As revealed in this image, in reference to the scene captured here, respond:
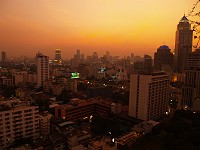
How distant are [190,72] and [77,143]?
803 centimetres

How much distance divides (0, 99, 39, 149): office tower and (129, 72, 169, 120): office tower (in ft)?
12.3

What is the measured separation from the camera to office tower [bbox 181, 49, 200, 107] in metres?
9.17

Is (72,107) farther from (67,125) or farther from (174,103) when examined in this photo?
(174,103)

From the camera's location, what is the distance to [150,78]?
6.95 metres

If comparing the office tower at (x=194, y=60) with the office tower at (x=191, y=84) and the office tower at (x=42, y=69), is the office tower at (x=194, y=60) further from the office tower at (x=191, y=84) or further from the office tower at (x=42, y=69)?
the office tower at (x=42, y=69)

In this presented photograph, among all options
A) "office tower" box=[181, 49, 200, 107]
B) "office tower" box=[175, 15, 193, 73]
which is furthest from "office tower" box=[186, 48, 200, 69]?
"office tower" box=[175, 15, 193, 73]

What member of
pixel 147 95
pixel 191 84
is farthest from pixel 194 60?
pixel 147 95

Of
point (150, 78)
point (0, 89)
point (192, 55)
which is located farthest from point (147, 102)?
point (0, 89)

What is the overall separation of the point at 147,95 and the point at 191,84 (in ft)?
13.9

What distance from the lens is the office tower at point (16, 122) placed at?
5.16 meters

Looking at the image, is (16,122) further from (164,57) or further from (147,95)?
(164,57)

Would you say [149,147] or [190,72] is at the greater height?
[190,72]

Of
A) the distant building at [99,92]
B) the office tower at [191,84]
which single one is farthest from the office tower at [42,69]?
the office tower at [191,84]

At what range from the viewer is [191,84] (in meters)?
9.93
